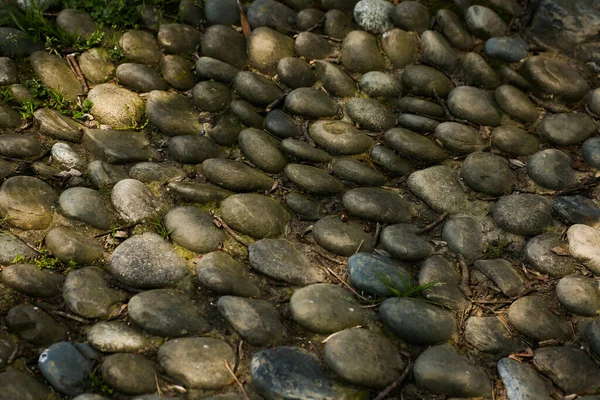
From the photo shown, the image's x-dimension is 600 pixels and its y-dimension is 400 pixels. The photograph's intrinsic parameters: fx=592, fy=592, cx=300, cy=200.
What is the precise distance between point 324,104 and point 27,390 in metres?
2.27

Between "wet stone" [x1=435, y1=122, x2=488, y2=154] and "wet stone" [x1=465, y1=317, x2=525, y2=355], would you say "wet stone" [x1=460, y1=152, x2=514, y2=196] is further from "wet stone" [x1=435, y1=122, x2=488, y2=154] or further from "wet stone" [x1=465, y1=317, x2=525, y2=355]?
"wet stone" [x1=465, y1=317, x2=525, y2=355]

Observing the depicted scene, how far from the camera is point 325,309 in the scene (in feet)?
8.87

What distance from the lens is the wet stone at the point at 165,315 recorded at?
8.49ft

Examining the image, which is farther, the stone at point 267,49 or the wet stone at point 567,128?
the stone at point 267,49

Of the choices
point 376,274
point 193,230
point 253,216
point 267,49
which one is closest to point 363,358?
point 376,274

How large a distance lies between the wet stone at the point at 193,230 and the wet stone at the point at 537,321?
1.47 metres

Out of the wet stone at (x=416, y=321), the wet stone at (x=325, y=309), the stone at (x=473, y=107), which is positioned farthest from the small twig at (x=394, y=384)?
the stone at (x=473, y=107)

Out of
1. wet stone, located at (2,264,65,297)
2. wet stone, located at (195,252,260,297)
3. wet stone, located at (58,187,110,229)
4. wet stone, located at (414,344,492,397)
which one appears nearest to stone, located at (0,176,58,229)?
wet stone, located at (58,187,110,229)

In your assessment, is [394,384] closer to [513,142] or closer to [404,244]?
[404,244]

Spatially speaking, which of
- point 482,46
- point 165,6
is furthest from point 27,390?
point 482,46

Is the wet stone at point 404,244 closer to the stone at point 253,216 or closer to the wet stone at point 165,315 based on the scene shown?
the stone at point 253,216

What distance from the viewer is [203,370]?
2.46 m

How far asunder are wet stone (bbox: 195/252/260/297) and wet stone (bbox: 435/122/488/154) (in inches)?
58.7

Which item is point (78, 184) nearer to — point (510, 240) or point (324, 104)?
point (324, 104)
